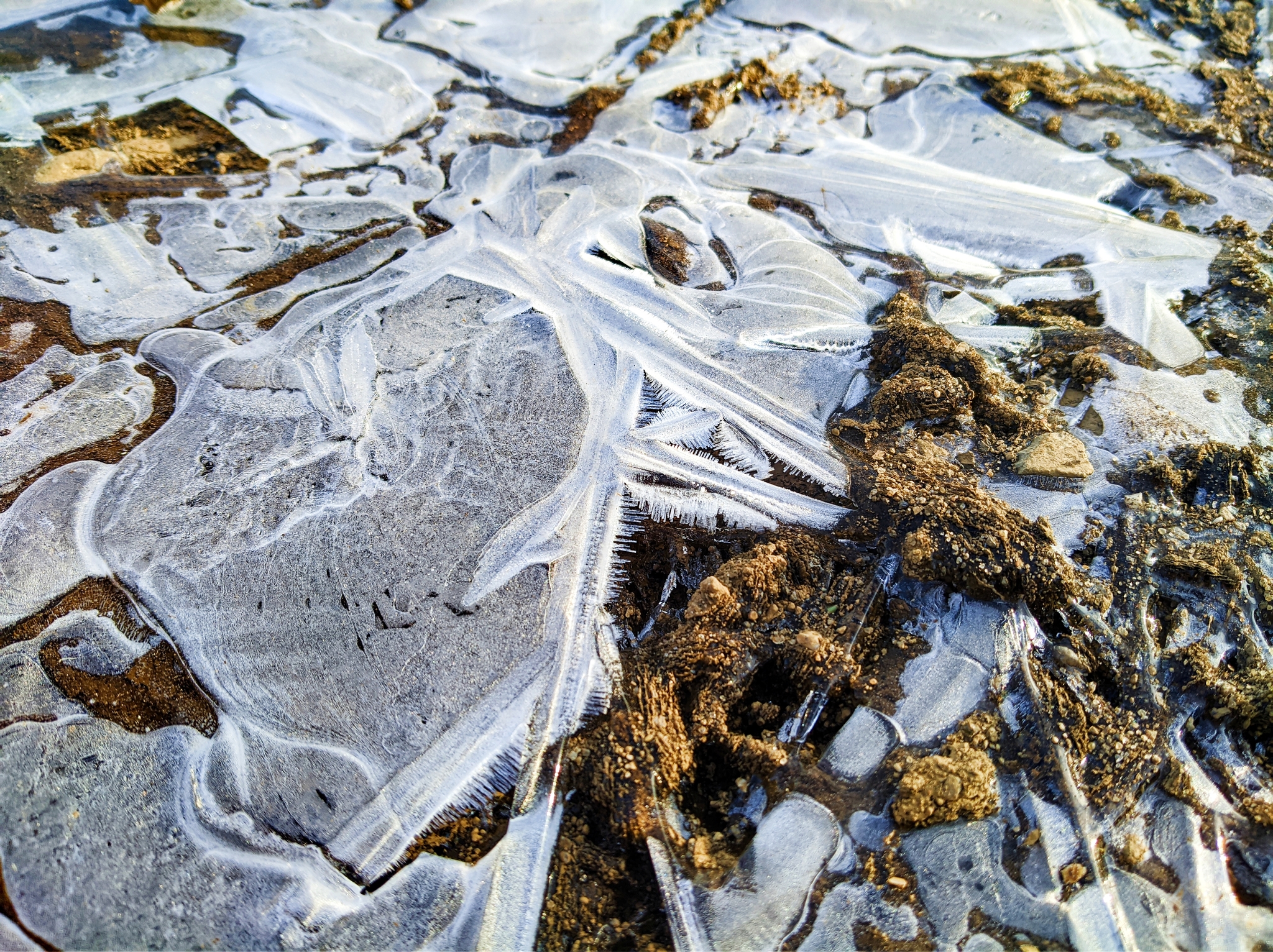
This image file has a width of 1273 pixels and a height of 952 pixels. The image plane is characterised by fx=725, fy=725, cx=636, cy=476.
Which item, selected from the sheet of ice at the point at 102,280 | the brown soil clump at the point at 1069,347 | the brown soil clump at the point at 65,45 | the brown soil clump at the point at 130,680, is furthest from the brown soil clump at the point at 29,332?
the brown soil clump at the point at 1069,347

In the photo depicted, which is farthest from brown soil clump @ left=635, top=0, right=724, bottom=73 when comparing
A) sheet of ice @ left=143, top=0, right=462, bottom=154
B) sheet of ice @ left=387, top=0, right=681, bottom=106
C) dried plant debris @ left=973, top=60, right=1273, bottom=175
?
dried plant debris @ left=973, top=60, right=1273, bottom=175

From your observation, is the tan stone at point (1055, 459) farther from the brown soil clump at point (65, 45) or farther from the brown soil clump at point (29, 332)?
the brown soil clump at point (65, 45)

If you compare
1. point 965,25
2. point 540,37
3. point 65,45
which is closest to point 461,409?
point 540,37

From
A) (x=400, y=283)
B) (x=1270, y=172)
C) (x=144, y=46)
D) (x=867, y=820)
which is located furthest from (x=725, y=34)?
(x=867, y=820)

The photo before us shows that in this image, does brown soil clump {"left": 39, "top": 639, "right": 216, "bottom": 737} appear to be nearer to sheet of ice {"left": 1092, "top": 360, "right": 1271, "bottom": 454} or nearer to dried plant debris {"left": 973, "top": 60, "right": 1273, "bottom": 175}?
sheet of ice {"left": 1092, "top": 360, "right": 1271, "bottom": 454}

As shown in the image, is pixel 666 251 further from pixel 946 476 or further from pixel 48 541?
pixel 48 541
